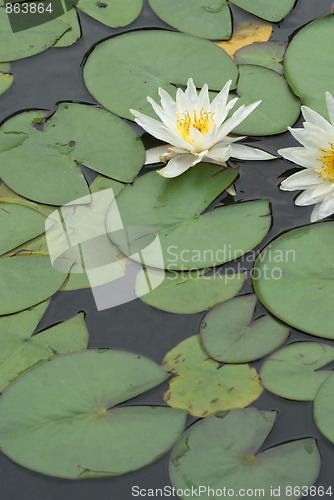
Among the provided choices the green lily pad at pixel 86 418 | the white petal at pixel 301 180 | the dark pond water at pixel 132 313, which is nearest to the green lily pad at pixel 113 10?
the dark pond water at pixel 132 313

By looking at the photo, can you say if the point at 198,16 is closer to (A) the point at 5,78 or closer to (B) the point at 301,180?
(A) the point at 5,78

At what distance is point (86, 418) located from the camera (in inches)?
87.7

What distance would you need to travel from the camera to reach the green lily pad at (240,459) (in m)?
2.05

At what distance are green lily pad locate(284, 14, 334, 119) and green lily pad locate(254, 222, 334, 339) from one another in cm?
71

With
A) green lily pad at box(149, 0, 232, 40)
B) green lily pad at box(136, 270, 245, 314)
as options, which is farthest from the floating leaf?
green lily pad at box(136, 270, 245, 314)

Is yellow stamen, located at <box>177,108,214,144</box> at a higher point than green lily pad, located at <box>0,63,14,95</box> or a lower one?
lower

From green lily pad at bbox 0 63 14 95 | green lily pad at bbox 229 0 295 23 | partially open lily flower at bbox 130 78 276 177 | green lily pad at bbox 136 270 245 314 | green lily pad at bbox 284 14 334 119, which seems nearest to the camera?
green lily pad at bbox 136 270 245 314

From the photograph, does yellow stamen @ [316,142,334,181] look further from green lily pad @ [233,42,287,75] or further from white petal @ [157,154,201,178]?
green lily pad @ [233,42,287,75]

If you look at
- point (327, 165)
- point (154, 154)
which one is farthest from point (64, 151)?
point (327, 165)

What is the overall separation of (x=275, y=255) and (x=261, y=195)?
1.19 feet

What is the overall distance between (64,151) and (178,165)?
578mm

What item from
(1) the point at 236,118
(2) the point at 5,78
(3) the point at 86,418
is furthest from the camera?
(2) the point at 5,78

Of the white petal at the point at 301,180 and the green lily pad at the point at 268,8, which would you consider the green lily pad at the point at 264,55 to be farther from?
the white petal at the point at 301,180

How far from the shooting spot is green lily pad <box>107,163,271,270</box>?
2.62 metres
